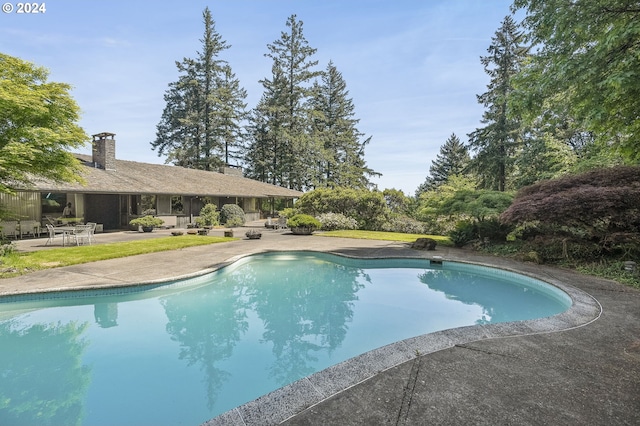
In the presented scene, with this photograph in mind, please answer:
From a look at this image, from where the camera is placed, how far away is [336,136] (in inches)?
1662

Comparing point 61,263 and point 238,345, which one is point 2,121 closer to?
point 61,263

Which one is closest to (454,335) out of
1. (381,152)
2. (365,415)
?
(365,415)

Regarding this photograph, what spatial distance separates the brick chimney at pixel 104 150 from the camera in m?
19.9

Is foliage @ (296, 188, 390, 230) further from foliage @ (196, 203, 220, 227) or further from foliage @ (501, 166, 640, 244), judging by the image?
foliage @ (501, 166, 640, 244)

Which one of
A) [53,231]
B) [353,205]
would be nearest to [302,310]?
[53,231]

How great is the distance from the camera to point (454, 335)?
458cm

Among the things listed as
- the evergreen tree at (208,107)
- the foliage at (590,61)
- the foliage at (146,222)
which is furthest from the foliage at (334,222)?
the evergreen tree at (208,107)

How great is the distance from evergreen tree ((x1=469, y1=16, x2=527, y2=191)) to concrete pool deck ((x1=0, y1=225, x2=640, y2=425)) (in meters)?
21.9

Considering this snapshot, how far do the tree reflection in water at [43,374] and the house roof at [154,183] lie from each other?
9.58 meters

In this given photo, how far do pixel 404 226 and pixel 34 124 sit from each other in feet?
62.4

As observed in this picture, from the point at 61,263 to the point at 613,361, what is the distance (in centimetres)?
1268

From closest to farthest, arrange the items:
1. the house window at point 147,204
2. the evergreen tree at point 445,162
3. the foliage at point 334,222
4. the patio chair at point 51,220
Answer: the patio chair at point 51,220 → the house window at point 147,204 → the foliage at point 334,222 → the evergreen tree at point 445,162

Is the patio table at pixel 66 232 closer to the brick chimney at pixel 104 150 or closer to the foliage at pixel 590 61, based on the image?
the brick chimney at pixel 104 150

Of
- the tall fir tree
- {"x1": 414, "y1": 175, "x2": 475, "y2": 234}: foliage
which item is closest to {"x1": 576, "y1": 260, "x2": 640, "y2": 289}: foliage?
{"x1": 414, "y1": 175, "x2": 475, "y2": 234}: foliage
